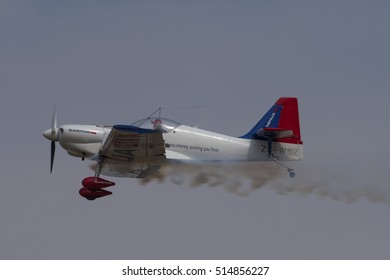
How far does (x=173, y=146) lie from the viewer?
3288cm

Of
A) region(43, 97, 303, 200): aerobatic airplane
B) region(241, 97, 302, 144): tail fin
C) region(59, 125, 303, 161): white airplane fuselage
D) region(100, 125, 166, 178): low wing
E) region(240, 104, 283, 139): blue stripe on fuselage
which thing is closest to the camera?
region(100, 125, 166, 178): low wing

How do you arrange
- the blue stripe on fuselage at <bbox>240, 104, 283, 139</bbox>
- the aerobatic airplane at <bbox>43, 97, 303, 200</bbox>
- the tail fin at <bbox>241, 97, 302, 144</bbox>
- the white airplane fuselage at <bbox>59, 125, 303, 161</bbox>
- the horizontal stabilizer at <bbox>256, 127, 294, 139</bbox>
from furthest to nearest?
1. the blue stripe on fuselage at <bbox>240, 104, 283, 139</bbox>
2. the tail fin at <bbox>241, 97, 302, 144</bbox>
3. the horizontal stabilizer at <bbox>256, 127, 294, 139</bbox>
4. the white airplane fuselage at <bbox>59, 125, 303, 161</bbox>
5. the aerobatic airplane at <bbox>43, 97, 303, 200</bbox>

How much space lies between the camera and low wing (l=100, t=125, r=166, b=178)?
1231 inches

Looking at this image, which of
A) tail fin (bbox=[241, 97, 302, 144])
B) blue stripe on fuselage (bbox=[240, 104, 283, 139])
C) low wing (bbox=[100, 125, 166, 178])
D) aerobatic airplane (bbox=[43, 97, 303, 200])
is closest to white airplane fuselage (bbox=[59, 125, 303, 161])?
aerobatic airplane (bbox=[43, 97, 303, 200])

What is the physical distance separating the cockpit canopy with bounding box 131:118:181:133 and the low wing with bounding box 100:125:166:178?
0.66 m

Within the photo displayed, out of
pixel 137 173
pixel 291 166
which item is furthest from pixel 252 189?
pixel 137 173

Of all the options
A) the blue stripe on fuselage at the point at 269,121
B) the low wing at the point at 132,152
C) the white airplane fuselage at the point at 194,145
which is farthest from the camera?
the blue stripe on fuselage at the point at 269,121

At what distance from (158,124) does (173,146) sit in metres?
0.81

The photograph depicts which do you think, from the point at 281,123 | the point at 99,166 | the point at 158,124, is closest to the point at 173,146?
the point at 158,124

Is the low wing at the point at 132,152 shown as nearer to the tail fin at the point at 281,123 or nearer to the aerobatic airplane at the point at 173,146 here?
the aerobatic airplane at the point at 173,146

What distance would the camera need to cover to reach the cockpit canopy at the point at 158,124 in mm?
32094

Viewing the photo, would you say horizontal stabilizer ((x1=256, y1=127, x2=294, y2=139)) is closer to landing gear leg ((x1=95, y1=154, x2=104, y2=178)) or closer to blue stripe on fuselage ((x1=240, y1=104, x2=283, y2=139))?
blue stripe on fuselage ((x1=240, y1=104, x2=283, y2=139))

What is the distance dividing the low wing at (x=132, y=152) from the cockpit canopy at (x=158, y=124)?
661mm

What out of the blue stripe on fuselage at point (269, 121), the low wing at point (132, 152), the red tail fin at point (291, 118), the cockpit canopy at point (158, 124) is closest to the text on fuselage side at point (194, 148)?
the cockpit canopy at point (158, 124)
